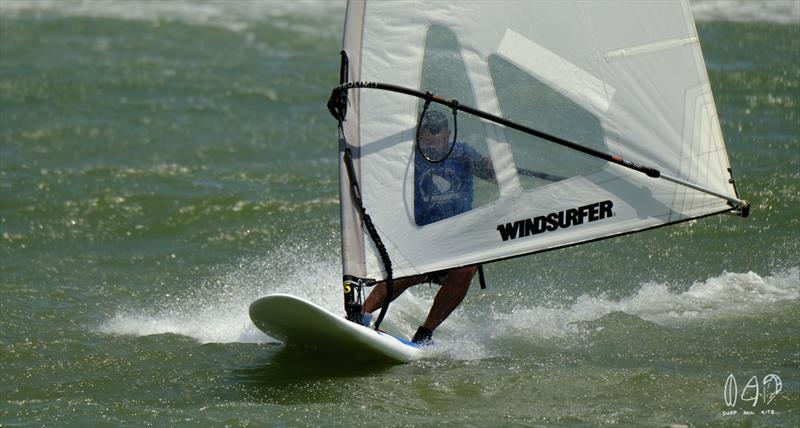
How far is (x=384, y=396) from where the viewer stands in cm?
578

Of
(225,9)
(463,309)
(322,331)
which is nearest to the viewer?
(322,331)

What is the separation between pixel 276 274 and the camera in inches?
322

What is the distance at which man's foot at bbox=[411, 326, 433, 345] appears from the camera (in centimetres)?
638

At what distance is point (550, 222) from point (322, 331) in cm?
126

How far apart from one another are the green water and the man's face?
1131mm

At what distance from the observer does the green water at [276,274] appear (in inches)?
227

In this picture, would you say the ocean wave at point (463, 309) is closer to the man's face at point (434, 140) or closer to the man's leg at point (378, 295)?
the man's leg at point (378, 295)

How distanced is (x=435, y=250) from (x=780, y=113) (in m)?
6.13

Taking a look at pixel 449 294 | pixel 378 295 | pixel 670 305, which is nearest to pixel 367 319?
pixel 378 295

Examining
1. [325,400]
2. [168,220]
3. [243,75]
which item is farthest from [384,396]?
[243,75]

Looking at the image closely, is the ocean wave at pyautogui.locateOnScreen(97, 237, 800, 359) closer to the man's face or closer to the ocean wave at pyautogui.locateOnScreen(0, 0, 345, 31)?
the man's face

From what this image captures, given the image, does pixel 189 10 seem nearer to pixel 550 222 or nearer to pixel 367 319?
pixel 367 319

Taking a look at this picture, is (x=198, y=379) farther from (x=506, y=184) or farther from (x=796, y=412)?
(x=796, y=412)

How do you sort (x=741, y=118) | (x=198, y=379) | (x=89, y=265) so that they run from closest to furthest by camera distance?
(x=198, y=379)
(x=89, y=265)
(x=741, y=118)
